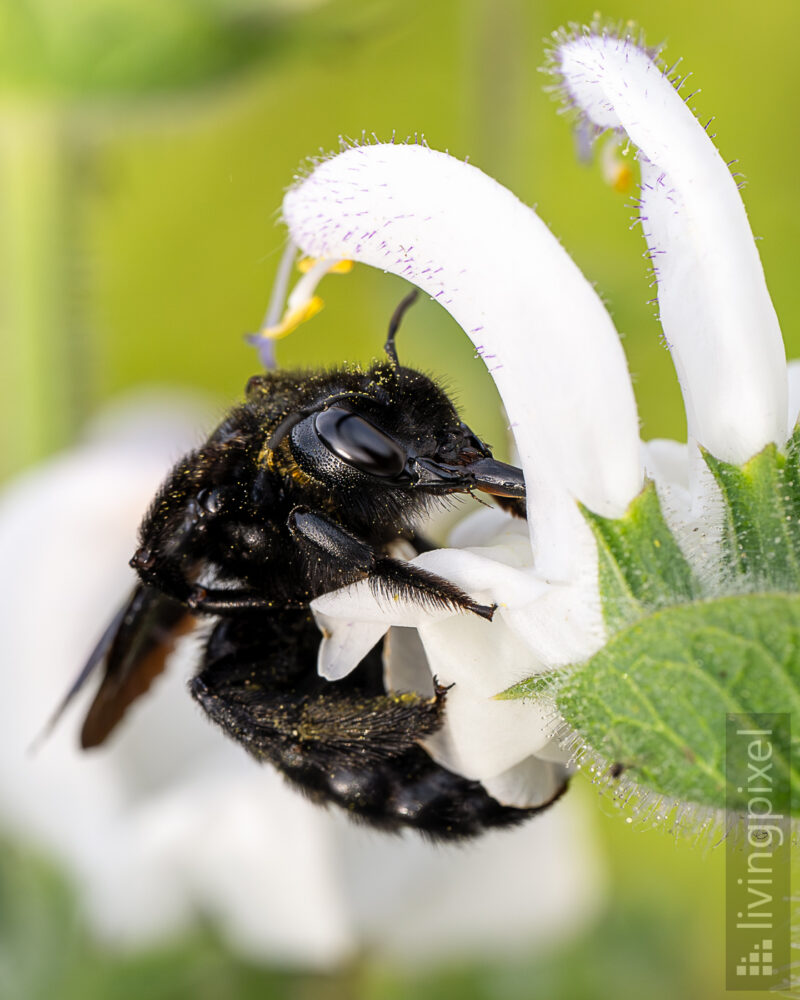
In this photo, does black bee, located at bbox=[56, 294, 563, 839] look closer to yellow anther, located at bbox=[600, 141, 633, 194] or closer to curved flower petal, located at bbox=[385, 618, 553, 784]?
curved flower petal, located at bbox=[385, 618, 553, 784]

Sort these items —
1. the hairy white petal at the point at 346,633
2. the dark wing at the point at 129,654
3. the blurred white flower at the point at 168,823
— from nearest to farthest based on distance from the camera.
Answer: the hairy white petal at the point at 346,633 → the dark wing at the point at 129,654 → the blurred white flower at the point at 168,823

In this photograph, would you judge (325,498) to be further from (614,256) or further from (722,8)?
(722,8)

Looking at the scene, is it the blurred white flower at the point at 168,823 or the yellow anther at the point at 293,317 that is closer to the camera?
the yellow anther at the point at 293,317

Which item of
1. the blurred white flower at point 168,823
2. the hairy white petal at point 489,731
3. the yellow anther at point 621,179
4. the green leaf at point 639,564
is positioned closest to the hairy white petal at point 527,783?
the hairy white petal at point 489,731

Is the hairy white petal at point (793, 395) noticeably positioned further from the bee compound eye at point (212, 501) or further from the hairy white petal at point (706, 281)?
the bee compound eye at point (212, 501)

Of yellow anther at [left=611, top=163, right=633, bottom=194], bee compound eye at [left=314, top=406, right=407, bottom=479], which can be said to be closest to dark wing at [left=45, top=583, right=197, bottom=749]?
bee compound eye at [left=314, top=406, right=407, bottom=479]

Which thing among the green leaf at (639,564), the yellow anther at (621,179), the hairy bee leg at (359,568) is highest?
the yellow anther at (621,179)

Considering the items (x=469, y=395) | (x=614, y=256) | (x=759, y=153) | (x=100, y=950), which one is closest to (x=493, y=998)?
(x=100, y=950)
